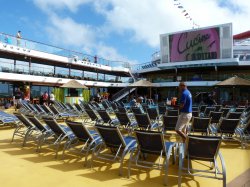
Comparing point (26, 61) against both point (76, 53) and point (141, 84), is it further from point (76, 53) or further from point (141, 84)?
point (141, 84)

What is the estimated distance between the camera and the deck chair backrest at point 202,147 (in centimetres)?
420

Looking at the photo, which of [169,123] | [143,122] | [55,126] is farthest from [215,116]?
[55,126]

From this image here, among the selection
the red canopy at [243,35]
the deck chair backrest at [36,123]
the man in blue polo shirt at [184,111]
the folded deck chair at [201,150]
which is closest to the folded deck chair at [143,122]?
the man in blue polo shirt at [184,111]

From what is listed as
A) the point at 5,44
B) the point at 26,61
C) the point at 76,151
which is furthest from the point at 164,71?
the point at 76,151

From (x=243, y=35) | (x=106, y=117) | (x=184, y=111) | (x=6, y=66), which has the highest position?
(x=243, y=35)

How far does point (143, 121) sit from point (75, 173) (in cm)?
368

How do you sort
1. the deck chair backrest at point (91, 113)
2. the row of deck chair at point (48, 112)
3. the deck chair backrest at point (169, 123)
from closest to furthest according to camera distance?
the deck chair backrest at point (169, 123) < the deck chair backrest at point (91, 113) < the row of deck chair at point (48, 112)

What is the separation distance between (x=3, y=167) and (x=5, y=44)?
719 inches

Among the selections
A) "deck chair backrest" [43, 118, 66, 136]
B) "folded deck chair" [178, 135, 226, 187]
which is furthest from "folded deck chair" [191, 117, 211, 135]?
"deck chair backrest" [43, 118, 66, 136]

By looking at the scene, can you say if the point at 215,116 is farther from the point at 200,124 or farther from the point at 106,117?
the point at 106,117

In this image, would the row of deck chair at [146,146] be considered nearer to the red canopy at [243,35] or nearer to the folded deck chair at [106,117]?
the folded deck chair at [106,117]

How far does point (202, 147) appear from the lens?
169 inches

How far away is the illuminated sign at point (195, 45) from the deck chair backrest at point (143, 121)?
2310 cm

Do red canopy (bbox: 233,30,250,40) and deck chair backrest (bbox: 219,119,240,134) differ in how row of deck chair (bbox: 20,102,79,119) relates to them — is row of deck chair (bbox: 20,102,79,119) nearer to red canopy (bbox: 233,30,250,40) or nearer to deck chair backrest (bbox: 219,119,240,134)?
deck chair backrest (bbox: 219,119,240,134)
